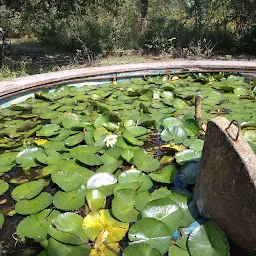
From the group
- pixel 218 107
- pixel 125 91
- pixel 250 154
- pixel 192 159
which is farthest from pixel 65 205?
pixel 125 91

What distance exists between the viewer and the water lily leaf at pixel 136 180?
5.37ft

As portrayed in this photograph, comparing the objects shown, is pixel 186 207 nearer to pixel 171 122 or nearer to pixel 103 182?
pixel 103 182

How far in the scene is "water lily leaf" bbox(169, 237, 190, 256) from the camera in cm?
122

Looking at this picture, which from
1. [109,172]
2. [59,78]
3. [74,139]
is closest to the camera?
[109,172]

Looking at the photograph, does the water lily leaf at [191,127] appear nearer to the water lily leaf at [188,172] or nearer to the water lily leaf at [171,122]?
the water lily leaf at [171,122]

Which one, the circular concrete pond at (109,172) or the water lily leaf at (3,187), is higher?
the circular concrete pond at (109,172)

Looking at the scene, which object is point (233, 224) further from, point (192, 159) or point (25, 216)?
point (25, 216)

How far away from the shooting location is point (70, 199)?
5.24ft

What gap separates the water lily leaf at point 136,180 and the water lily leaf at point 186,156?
27cm

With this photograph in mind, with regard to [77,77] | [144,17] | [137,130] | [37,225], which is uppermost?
[144,17]

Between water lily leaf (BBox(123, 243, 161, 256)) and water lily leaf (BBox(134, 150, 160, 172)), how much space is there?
723mm

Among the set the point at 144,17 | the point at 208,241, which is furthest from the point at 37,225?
the point at 144,17

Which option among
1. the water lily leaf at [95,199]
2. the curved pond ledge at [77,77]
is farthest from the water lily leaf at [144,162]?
the curved pond ledge at [77,77]

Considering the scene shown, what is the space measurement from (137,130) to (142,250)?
1298mm
